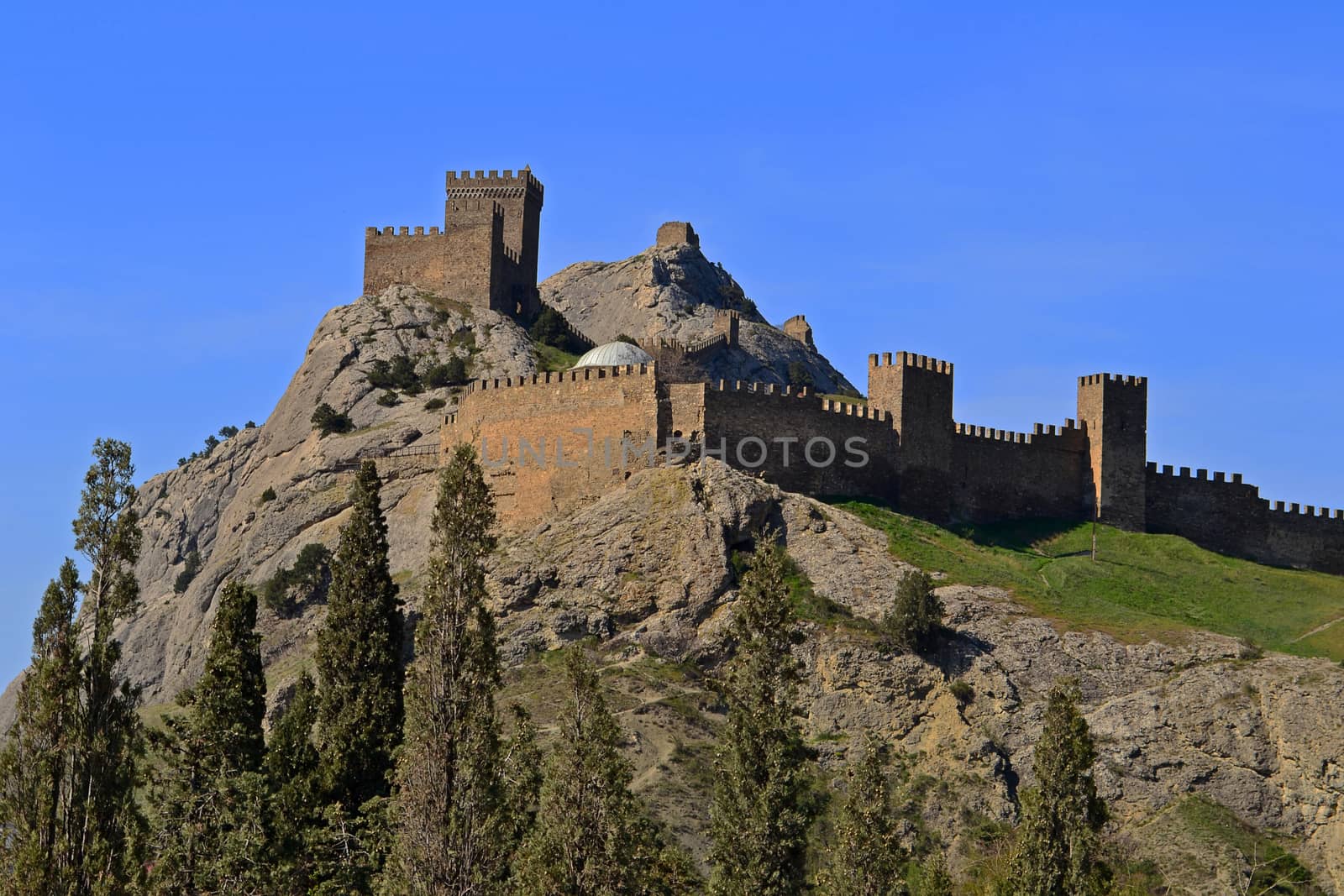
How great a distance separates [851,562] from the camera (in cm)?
6462

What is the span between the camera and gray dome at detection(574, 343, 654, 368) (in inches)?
3174

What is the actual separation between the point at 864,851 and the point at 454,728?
35.5 feet

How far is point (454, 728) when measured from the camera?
34.6 metres

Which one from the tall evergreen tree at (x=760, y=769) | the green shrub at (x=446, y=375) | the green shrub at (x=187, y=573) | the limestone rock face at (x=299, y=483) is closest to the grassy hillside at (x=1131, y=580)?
the limestone rock face at (x=299, y=483)

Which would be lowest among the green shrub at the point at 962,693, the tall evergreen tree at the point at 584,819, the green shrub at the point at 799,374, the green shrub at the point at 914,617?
the tall evergreen tree at the point at 584,819

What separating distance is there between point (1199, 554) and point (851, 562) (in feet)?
59.5

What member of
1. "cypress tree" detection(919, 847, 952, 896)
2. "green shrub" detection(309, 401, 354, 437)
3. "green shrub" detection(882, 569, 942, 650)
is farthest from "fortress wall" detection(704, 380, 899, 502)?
"cypress tree" detection(919, 847, 952, 896)

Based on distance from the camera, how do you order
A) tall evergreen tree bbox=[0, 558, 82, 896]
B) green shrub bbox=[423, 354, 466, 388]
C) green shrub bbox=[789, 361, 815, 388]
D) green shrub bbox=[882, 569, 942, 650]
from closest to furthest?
tall evergreen tree bbox=[0, 558, 82, 896]
green shrub bbox=[882, 569, 942, 650]
green shrub bbox=[423, 354, 466, 388]
green shrub bbox=[789, 361, 815, 388]

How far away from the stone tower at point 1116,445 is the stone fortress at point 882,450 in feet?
0.22

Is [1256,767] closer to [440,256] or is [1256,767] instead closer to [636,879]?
[636,879]

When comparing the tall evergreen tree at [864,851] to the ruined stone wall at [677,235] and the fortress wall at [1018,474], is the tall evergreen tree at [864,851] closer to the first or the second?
the fortress wall at [1018,474]

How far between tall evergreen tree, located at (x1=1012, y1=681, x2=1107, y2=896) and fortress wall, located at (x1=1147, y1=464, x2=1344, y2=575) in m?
36.7

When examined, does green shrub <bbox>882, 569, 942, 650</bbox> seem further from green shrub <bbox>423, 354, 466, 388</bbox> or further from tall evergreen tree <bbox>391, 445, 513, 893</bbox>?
green shrub <bbox>423, 354, 466, 388</bbox>

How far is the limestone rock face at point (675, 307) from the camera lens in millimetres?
98688
